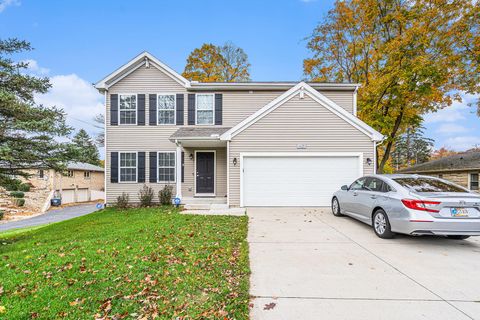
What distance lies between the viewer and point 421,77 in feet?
42.9

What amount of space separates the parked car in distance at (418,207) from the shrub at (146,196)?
9.17 m

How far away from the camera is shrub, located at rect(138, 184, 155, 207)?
Answer: 11.4 meters

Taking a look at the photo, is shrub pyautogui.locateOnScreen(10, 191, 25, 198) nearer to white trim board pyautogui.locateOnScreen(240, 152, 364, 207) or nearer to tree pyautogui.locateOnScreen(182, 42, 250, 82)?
tree pyautogui.locateOnScreen(182, 42, 250, 82)

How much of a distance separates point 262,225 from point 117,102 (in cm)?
1010

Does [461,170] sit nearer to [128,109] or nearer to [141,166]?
[141,166]

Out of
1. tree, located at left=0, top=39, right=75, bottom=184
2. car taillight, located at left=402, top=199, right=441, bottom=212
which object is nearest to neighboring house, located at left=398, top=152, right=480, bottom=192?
car taillight, located at left=402, top=199, right=441, bottom=212

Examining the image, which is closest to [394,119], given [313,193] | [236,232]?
[313,193]

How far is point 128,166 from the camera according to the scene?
39.6 ft

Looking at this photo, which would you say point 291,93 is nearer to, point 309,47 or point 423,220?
point 423,220

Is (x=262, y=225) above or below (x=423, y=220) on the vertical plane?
below

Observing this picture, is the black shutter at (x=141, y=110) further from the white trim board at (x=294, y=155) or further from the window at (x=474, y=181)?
the window at (x=474, y=181)

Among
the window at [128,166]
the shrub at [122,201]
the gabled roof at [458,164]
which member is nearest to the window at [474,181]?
the gabled roof at [458,164]

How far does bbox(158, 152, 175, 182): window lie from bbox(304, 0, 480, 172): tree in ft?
39.1

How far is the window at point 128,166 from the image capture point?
12.0 m
